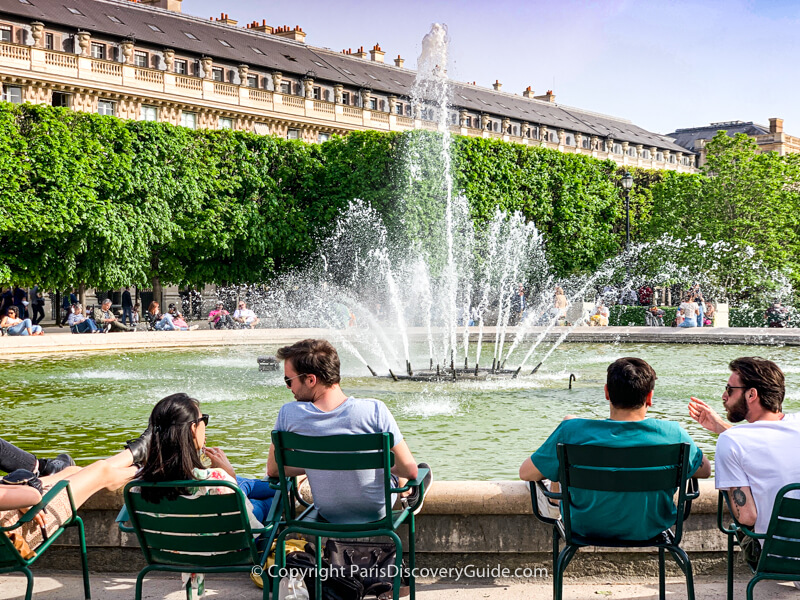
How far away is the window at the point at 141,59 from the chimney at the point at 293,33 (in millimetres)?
13385

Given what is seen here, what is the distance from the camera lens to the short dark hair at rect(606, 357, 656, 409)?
3521 mm

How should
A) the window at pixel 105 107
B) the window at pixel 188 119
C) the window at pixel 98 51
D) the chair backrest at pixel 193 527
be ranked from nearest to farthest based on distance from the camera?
the chair backrest at pixel 193 527 < the window at pixel 105 107 < the window at pixel 98 51 < the window at pixel 188 119

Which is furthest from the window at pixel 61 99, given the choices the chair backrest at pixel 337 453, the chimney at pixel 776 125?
the chimney at pixel 776 125

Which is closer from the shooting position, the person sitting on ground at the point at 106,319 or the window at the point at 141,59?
the person sitting on ground at the point at 106,319

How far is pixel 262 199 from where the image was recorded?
115ft

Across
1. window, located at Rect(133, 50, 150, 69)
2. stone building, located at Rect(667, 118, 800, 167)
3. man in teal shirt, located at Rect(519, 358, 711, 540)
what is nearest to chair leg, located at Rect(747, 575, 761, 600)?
man in teal shirt, located at Rect(519, 358, 711, 540)

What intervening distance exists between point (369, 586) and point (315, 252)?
32590 mm

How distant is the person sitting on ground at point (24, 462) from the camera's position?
170 inches

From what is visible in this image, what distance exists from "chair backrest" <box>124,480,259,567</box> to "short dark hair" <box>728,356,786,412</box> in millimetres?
2088

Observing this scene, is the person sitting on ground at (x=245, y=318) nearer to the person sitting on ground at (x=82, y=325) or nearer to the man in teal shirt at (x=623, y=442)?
the person sitting on ground at (x=82, y=325)

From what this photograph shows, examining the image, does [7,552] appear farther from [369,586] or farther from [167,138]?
[167,138]

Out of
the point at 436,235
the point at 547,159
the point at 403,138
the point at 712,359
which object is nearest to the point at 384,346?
the point at 712,359

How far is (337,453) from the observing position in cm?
356

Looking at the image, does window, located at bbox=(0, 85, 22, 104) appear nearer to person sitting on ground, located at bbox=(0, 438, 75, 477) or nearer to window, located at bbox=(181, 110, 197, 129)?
window, located at bbox=(181, 110, 197, 129)
